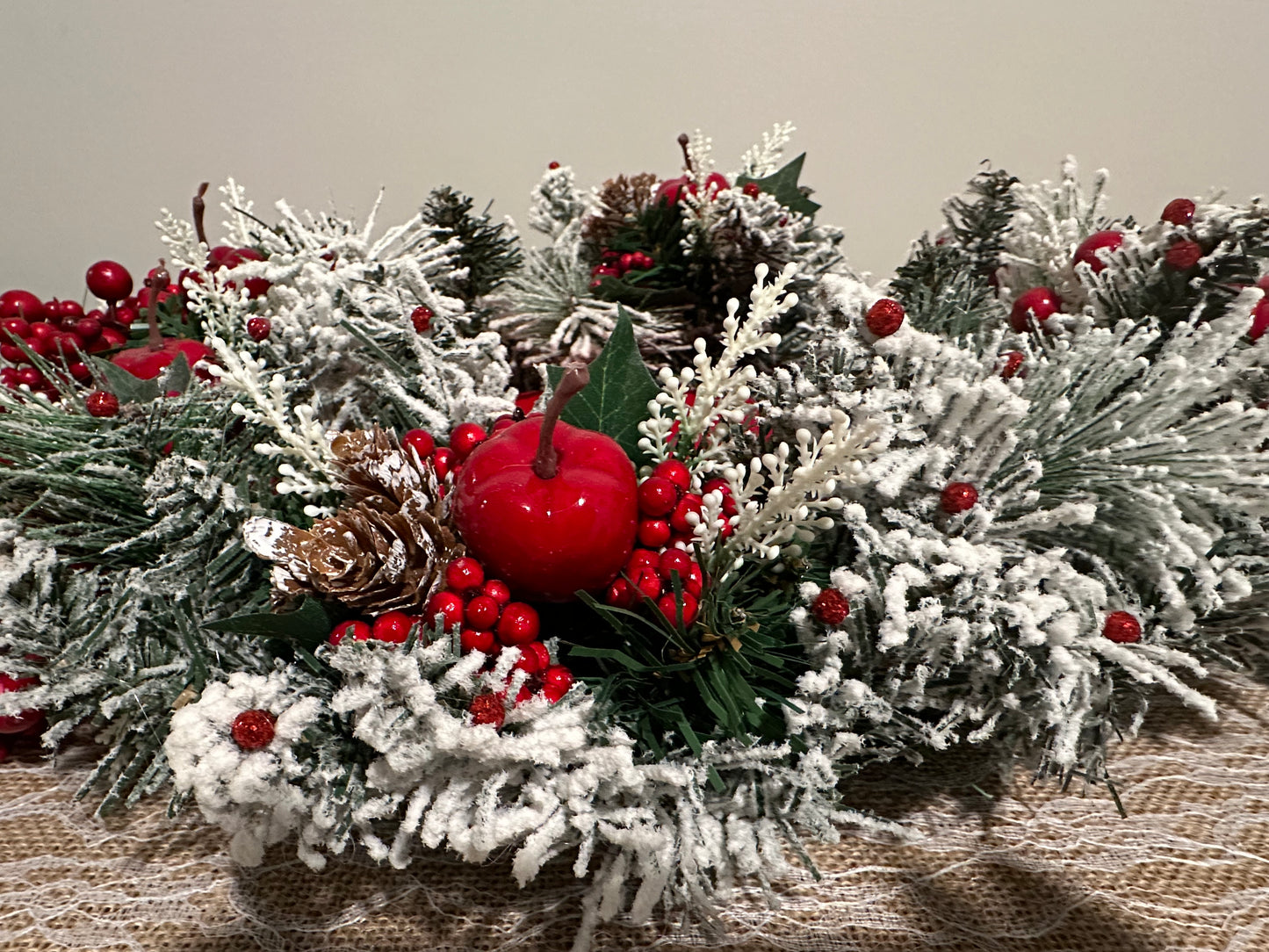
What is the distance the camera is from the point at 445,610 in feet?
1.42

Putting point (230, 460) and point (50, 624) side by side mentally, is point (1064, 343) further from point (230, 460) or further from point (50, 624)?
point (50, 624)

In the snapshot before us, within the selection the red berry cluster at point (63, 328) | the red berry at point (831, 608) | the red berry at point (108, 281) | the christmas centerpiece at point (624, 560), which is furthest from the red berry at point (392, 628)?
the red berry at point (108, 281)

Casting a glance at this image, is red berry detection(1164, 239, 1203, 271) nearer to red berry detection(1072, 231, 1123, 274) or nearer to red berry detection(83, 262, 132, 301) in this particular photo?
red berry detection(1072, 231, 1123, 274)

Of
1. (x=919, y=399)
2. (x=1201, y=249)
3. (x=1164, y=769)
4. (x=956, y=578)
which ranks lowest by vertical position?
(x=1164, y=769)

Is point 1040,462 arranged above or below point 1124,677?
above

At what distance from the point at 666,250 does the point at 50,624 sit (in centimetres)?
54

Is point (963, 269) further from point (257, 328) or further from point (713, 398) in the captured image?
point (257, 328)

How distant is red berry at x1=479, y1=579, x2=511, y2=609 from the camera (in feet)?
1.45

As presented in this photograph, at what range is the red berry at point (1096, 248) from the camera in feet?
2.14

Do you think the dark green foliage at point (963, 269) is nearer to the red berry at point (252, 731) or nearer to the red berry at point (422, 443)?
Result: the red berry at point (422, 443)

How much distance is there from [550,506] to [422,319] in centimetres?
23

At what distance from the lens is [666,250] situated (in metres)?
0.73

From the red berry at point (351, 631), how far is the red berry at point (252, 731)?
5cm

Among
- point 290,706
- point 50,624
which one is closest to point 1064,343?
point 290,706
